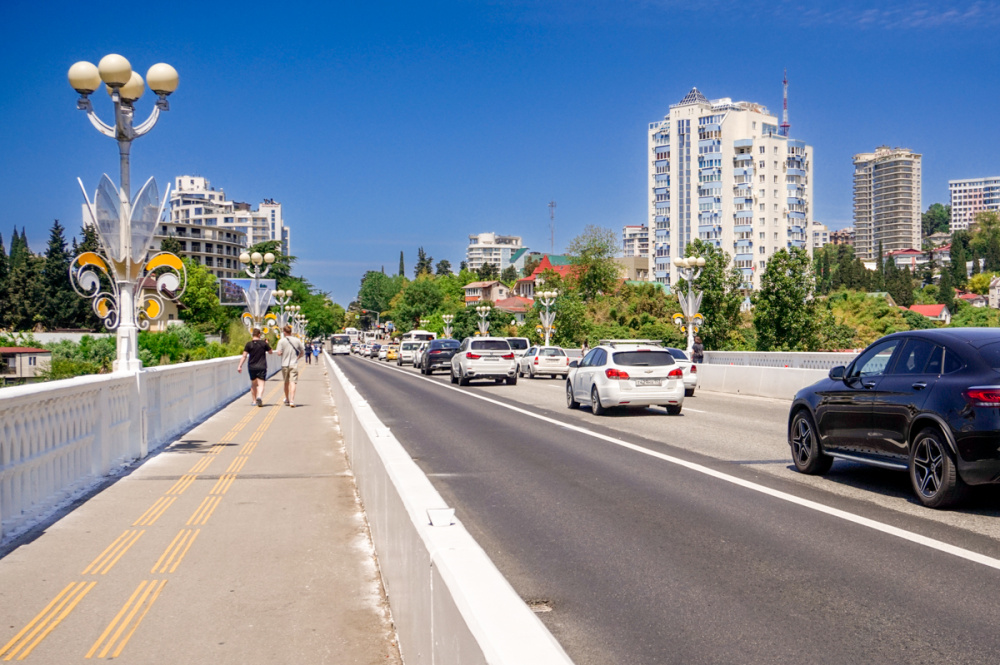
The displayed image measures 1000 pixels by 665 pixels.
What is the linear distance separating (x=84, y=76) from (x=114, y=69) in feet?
1.92

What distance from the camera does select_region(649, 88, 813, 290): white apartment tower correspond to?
138 metres

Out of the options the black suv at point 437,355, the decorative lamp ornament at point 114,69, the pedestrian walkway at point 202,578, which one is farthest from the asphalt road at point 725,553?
the black suv at point 437,355

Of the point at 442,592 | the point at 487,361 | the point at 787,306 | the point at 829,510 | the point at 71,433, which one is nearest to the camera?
the point at 442,592

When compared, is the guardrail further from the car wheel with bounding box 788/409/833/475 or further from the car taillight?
the car wheel with bounding box 788/409/833/475

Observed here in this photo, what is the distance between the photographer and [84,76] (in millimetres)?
12500

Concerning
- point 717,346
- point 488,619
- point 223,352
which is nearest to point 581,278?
point 717,346

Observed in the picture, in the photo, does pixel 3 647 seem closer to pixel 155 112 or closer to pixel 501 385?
pixel 155 112

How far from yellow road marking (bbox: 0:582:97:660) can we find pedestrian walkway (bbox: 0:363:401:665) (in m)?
0.01

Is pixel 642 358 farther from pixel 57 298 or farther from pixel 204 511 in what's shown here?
pixel 57 298

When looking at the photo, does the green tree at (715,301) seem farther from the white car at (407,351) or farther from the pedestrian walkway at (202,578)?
the pedestrian walkway at (202,578)

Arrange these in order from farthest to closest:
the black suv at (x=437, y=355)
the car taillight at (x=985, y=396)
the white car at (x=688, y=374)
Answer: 1. the black suv at (x=437, y=355)
2. the white car at (x=688, y=374)
3. the car taillight at (x=985, y=396)

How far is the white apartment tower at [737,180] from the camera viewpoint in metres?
138

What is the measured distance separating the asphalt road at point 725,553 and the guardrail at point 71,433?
368 centimetres

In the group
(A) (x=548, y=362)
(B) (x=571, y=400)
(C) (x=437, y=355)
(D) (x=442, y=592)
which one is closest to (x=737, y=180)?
(C) (x=437, y=355)
